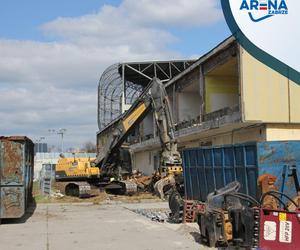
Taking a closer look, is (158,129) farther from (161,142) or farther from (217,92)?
(217,92)

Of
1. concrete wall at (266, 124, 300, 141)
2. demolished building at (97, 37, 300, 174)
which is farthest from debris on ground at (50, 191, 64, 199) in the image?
concrete wall at (266, 124, 300, 141)

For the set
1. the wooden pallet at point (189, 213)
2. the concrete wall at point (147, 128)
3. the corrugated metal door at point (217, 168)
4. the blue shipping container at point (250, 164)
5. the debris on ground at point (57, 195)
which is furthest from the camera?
the concrete wall at point (147, 128)

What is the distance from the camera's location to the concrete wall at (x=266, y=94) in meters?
27.1

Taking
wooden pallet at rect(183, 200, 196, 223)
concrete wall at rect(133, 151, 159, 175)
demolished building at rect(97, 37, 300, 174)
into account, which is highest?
demolished building at rect(97, 37, 300, 174)

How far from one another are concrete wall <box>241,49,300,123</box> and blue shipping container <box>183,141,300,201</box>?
972 cm

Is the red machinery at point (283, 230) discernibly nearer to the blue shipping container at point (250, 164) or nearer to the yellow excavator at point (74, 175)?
the blue shipping container at point (250, 164)

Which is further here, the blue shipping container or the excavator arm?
the excavator arm

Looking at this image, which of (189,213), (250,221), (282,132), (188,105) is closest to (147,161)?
(188,105)

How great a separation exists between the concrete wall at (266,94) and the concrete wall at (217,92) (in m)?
7.49

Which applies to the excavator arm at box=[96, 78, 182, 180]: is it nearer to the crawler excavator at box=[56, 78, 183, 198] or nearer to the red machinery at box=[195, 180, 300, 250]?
the crawler excavator at box=[56, 78, 183, 198]

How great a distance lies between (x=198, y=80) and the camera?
3625cm

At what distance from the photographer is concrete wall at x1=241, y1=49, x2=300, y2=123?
2711 cm

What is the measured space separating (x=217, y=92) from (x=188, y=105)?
801 cm

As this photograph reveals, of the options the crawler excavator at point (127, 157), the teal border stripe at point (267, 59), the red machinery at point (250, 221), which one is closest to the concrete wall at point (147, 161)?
the crawler excavator at point (127, 157)
